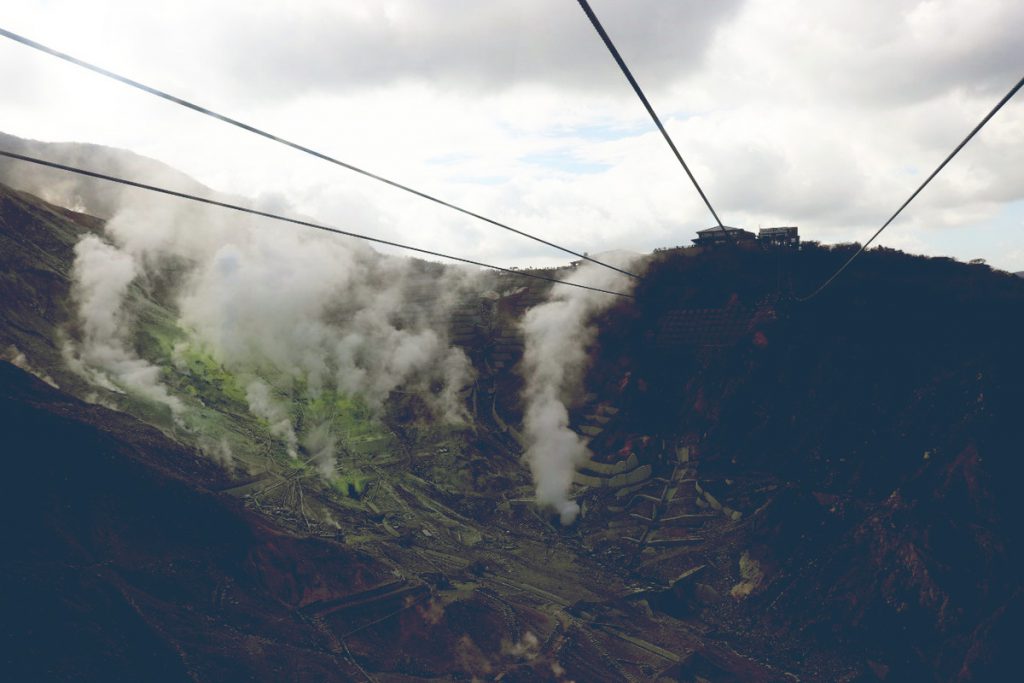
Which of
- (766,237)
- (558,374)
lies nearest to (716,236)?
(766,237)

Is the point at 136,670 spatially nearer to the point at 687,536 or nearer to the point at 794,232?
the point at 687,536

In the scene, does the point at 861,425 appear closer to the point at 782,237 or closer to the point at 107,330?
the point at 782,237

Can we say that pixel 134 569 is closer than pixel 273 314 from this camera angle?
Yes

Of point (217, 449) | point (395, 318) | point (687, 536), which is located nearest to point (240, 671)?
point (217, 449)

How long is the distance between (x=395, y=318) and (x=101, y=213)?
89.6 feet

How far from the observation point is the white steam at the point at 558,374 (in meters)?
24.6

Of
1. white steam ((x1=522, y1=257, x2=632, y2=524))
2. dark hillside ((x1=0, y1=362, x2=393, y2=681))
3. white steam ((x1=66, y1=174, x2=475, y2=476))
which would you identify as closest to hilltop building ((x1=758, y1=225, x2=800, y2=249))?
white steam ((x1=522, y1=257, x2=632, y2=524))

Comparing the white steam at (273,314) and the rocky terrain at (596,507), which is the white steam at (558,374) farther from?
the white steam at (273,314)

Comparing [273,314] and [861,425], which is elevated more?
[861,425]

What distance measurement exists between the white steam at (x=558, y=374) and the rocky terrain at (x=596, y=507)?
2.42ft

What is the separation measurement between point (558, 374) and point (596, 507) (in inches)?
299

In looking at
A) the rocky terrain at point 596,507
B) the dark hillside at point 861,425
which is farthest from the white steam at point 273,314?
the dark hillside at point 861,425

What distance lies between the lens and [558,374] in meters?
29.2

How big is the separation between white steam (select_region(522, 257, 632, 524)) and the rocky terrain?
29.1 inches
